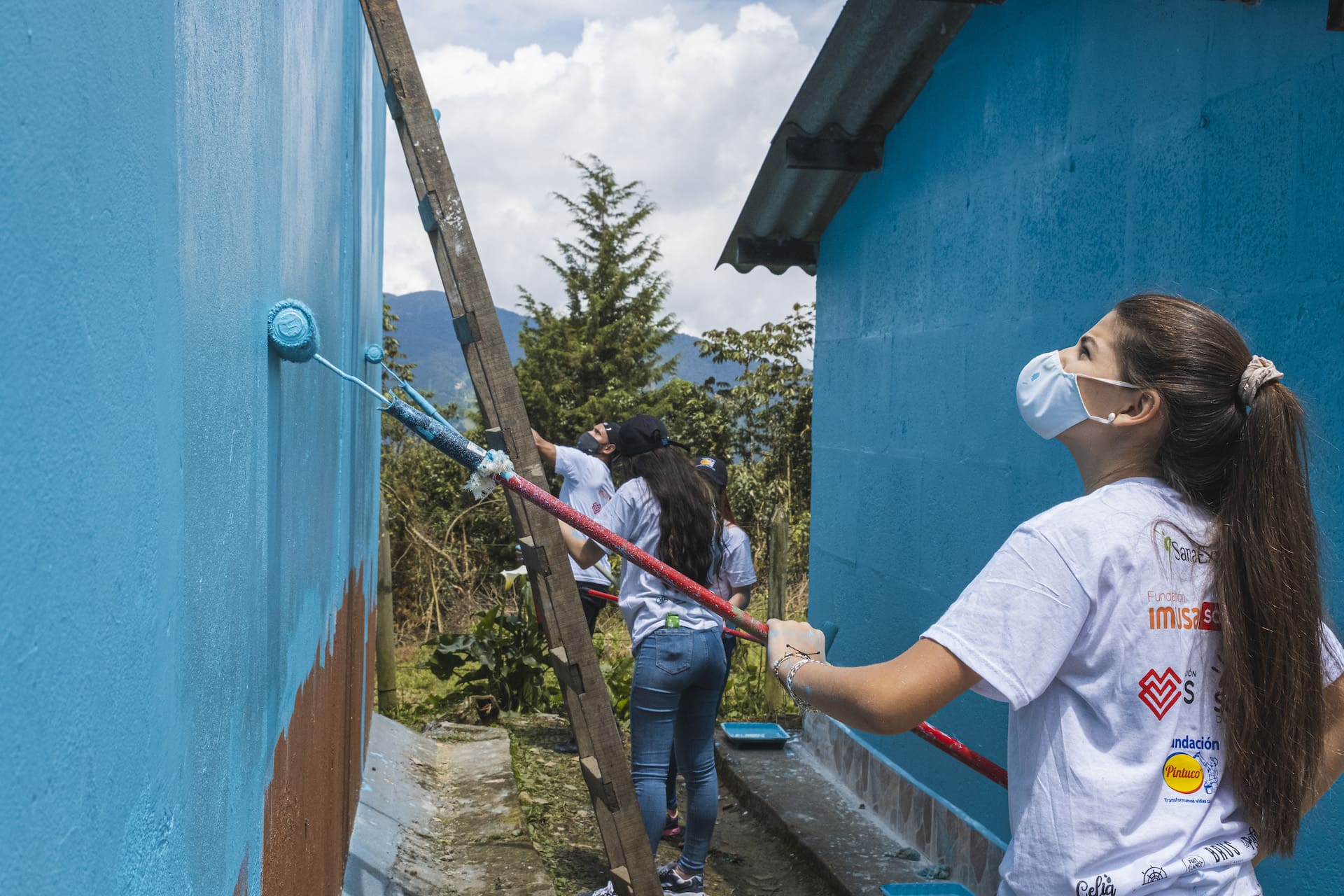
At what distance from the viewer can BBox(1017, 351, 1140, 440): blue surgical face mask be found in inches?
72.7

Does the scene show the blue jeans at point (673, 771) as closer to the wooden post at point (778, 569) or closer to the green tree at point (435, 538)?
the wooden post at point (778, 569)

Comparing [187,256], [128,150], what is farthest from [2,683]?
[187,256]

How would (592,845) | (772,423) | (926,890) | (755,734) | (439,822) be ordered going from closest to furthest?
(926,890) → (439,822) → (592,845) → (755,734) → (772,423)

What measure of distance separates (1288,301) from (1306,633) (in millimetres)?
1411

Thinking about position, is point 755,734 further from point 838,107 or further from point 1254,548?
point 1254,548

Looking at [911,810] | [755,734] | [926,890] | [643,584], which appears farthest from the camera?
[755,734]

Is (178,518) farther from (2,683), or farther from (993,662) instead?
(993,662)

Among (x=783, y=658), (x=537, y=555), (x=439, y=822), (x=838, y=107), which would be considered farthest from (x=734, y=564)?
(x=783, y=658)

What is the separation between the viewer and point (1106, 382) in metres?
1.82

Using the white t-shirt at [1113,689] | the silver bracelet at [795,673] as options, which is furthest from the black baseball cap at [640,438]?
the white t-shirt at [1113,689]

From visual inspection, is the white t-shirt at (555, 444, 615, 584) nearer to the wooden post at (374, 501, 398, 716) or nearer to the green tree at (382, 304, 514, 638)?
the wooden post at (374, 501, 398, 716)

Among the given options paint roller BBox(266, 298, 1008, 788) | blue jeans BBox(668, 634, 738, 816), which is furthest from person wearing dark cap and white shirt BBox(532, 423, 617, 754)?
paint roller BBox(266, 298, 1008, 788)

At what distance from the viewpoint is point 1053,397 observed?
74.4 inches

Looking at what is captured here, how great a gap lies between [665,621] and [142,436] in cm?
319
